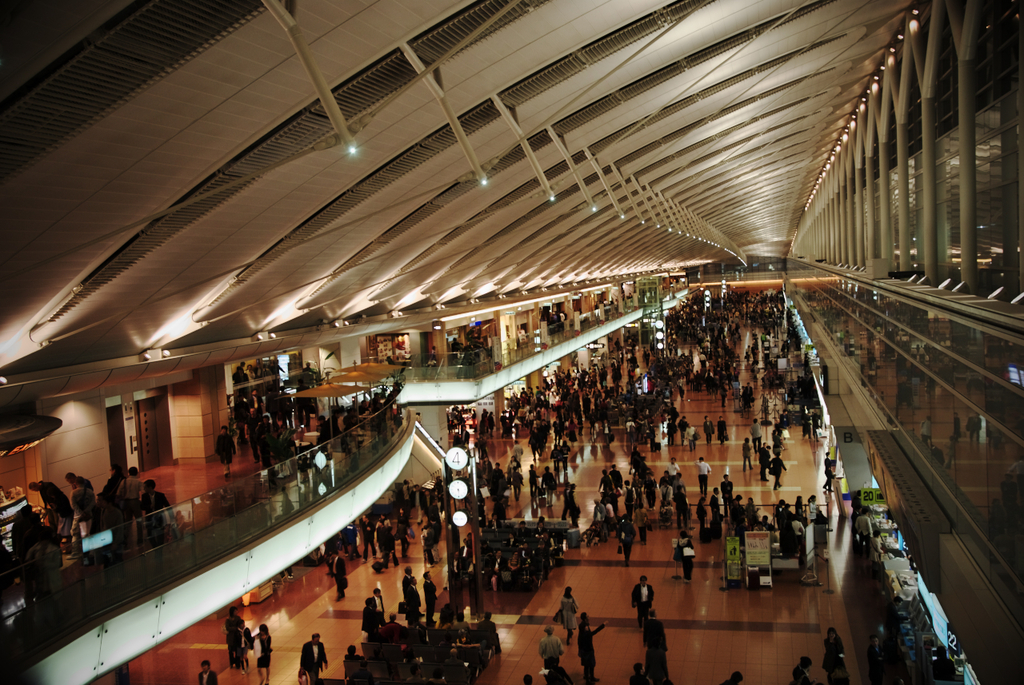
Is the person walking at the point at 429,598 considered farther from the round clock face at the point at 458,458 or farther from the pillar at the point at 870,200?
the pillar at the point at 870,200

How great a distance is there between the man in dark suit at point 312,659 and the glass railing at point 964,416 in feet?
28.2

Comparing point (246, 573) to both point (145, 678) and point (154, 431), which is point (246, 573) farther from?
A: point (154, 431)

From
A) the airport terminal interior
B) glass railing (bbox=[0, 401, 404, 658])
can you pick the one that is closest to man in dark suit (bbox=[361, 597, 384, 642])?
the airport terminal interior

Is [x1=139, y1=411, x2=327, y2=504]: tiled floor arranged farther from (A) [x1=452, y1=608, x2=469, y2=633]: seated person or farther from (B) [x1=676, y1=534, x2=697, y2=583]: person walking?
(B) [x1=676, y1=534, x2=697, y2=583]: person walking

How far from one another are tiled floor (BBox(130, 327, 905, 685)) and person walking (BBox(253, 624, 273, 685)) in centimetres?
15

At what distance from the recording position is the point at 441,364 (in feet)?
78.6

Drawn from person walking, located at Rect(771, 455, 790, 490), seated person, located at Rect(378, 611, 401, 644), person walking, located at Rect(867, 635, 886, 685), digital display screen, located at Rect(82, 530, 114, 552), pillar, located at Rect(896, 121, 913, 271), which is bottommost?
seated person, located at Rect(378, 611, 401, 644)

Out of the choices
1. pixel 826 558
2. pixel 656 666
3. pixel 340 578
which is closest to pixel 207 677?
pixel 340 578

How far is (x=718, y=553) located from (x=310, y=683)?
27.2 ft

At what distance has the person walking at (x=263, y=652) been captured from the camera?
40.4ft

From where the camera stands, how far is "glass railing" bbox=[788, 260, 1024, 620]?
15.9 feet

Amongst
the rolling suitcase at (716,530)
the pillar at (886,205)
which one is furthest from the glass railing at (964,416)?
the pillar at (886,205)

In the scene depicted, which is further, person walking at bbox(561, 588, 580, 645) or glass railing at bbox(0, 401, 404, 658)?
person walking at bbox(561, 588, 580, 645)

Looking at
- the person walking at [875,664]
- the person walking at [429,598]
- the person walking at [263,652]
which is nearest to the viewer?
the person walking at [875,664]
